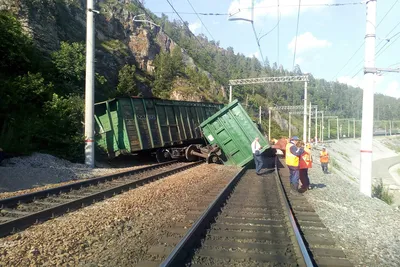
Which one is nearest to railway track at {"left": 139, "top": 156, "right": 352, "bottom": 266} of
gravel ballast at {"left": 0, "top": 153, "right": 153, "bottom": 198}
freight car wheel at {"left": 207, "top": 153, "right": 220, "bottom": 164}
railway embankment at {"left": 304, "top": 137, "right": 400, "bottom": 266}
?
railway embankment at {"left": 304, "top": 137, "right": 400, "bottom": 266}

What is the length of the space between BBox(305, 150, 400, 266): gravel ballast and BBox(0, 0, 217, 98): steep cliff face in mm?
14167

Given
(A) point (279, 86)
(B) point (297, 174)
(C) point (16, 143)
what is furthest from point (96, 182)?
(A) point (279, 86)

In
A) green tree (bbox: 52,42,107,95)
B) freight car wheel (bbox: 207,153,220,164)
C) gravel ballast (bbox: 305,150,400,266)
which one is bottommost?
gravel ballast (bbox: 305,150,400,266)

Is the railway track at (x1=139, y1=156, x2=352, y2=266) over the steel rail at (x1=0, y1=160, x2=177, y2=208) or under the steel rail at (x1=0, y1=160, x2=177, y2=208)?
under

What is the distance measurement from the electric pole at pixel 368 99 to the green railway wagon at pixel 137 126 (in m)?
9.07

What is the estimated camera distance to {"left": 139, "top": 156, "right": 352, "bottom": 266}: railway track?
450 centimetres

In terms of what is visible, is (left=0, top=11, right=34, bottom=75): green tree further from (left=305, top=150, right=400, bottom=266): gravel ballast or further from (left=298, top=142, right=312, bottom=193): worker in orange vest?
(left=305, top=150, right=400, bottom=266): gravel ballast

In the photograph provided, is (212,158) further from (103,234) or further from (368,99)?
(103,234)

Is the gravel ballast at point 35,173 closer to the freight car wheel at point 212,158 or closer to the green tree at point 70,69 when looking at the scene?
the freight car wheel at point 212,158

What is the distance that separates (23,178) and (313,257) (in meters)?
8.52

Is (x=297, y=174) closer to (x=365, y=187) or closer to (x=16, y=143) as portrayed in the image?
(x=365, y=187)

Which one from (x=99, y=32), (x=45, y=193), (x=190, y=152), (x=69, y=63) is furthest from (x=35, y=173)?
(x=99, y=32)

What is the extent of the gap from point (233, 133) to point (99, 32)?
41.2m

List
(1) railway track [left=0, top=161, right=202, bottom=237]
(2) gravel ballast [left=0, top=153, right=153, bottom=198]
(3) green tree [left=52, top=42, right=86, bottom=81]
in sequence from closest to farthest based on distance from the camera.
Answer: (1) railway track [left=0, top=161, right=202, bottom=237] → (2) gravel ballast [left=0, top=153, right=153, bottom=198] → (3) green tree [left=52, top=42, right=86, bottom=81]
